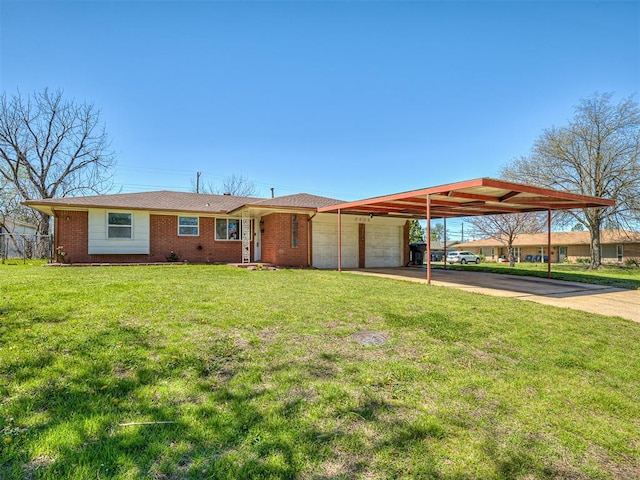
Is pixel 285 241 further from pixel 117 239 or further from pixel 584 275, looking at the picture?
pixel 584 275

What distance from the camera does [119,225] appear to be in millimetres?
14242

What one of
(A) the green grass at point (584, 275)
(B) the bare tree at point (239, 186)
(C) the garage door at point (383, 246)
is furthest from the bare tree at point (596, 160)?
(B) the bare tree at point (239, 186)

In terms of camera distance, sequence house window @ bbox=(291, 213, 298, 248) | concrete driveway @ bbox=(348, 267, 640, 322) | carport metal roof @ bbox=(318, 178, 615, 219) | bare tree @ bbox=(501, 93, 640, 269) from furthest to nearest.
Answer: bare tree @ bbox=(501, 93, 640, 269), house window @ bbox=(291, 213, 298, 248), carport metal roof @ bbox=(318, 178, 615, 219), concrete driveway @ bbox=(348, 267, 640, 322)

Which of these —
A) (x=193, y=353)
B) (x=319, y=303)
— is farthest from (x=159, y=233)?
(x=193, y=353)

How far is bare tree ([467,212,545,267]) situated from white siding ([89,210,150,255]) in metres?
29.7

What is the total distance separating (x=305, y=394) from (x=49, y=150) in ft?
104

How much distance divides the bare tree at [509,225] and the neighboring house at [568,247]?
6285 mm

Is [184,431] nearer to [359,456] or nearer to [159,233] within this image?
[359,456]

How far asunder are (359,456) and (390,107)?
58.9 ft

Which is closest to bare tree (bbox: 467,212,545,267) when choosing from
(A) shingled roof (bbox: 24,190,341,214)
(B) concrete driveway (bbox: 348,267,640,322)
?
(B) concrete driveway (bbox: 348,267,640,322)

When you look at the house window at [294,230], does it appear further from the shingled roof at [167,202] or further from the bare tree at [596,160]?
the bare tree at [596,160]

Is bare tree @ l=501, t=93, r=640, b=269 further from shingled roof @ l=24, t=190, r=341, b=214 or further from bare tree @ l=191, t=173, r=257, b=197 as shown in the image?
bare tree @ l=191, t=173, r=257, b=197

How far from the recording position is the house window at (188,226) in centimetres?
1530

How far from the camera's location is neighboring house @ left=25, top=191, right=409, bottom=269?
45.3 ft
